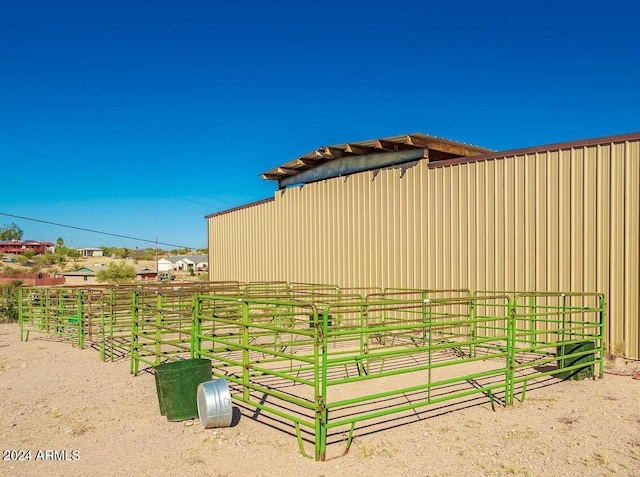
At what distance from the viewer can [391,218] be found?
1438 cm

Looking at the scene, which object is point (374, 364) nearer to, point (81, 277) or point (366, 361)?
point (366, 361)

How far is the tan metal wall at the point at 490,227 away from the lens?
31.7 ft

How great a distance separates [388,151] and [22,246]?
131 m

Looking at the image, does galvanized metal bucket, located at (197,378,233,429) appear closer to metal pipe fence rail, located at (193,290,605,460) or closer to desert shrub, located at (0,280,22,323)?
metal pipe fence rail, located at (193,290,605,460)

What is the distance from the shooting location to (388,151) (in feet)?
48.6

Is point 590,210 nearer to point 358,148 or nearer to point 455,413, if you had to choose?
point 455,413

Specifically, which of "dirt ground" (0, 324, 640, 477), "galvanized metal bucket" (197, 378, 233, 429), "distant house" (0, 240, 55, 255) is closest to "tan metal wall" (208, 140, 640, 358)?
"dirt ground" (0, 324, 640, 477)

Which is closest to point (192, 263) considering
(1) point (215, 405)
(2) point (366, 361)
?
(2) point (366, 361)

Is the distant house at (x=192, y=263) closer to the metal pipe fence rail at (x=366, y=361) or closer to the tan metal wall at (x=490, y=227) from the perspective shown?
the tan metal wall at (x=490, y=227)

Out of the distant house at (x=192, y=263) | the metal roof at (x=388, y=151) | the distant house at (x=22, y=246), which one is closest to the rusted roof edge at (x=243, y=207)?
the metal roof at (x=388, y=151)

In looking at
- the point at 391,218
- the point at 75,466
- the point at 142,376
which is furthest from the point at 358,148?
the point at 75,466

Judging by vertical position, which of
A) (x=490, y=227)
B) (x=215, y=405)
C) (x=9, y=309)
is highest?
(x=490, y=227)

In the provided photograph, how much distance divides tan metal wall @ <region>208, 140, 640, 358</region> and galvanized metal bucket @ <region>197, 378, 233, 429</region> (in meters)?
7.27

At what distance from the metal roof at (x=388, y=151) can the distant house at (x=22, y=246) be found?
356 ft
